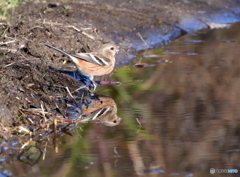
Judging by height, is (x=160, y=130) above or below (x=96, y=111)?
above

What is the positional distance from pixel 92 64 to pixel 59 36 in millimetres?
1246

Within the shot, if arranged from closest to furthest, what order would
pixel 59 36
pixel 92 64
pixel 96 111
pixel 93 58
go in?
pixel 96 111 < pixel 92 64 < pixel 93 58 < pixel 59 36

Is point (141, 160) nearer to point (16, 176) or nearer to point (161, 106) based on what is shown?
point (16, 176)

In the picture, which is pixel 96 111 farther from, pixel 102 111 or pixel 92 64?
pixel 92 64

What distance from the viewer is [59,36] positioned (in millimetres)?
8312

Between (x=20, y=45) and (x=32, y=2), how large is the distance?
3313 mm

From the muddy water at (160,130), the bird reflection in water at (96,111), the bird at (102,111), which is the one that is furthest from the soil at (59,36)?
the muddy water at (160,130)

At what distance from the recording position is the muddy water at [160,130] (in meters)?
4.46

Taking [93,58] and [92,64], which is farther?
[93,58]

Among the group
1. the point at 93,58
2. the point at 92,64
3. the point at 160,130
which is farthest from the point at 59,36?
the point at 160,130

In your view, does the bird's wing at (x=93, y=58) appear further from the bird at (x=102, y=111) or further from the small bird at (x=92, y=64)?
the bird at (x=102, y=111)

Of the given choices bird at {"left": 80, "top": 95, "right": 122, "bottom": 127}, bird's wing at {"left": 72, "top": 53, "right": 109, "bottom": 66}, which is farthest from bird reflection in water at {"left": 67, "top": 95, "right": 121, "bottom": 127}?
bird's wing at {"left": 72, "top": 53, "right": 109, "bottom": 66}

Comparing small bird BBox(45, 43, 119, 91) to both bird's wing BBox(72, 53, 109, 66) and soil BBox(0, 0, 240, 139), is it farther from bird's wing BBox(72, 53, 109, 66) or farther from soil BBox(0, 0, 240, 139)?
soil BBox(0, 0, 240, 139)

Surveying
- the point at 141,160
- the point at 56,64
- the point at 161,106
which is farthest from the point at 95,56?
the point at 141,160
